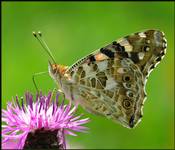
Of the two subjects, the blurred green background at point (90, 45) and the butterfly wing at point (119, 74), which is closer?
the butterfly wing at point (119, 74)

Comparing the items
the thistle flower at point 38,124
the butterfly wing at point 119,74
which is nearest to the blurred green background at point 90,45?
the butterfly wing at point 119,74

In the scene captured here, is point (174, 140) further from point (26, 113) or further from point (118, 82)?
point (26, 113)

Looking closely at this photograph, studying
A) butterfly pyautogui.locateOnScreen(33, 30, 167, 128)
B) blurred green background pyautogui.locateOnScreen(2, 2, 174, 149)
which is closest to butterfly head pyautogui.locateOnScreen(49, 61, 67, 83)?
butterfly pyautogui.locateOnScreen(33, 30, 167, 128)

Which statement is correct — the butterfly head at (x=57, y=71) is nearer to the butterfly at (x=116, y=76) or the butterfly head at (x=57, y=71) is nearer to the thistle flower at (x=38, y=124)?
the butterfly at (x=116, y=76)

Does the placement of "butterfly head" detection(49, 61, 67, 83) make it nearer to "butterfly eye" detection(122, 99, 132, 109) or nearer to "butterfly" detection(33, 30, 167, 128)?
"butterfly" detection(33, 30, 167, 128)

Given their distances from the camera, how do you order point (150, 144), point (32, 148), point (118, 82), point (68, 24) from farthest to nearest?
1. point (68, 24)
2. point (150, 144)
3. point (118, 82)
4. point (32, 148)

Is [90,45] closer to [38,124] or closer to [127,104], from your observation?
[127,104]

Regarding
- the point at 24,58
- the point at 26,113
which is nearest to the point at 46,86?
the point at 24,58
